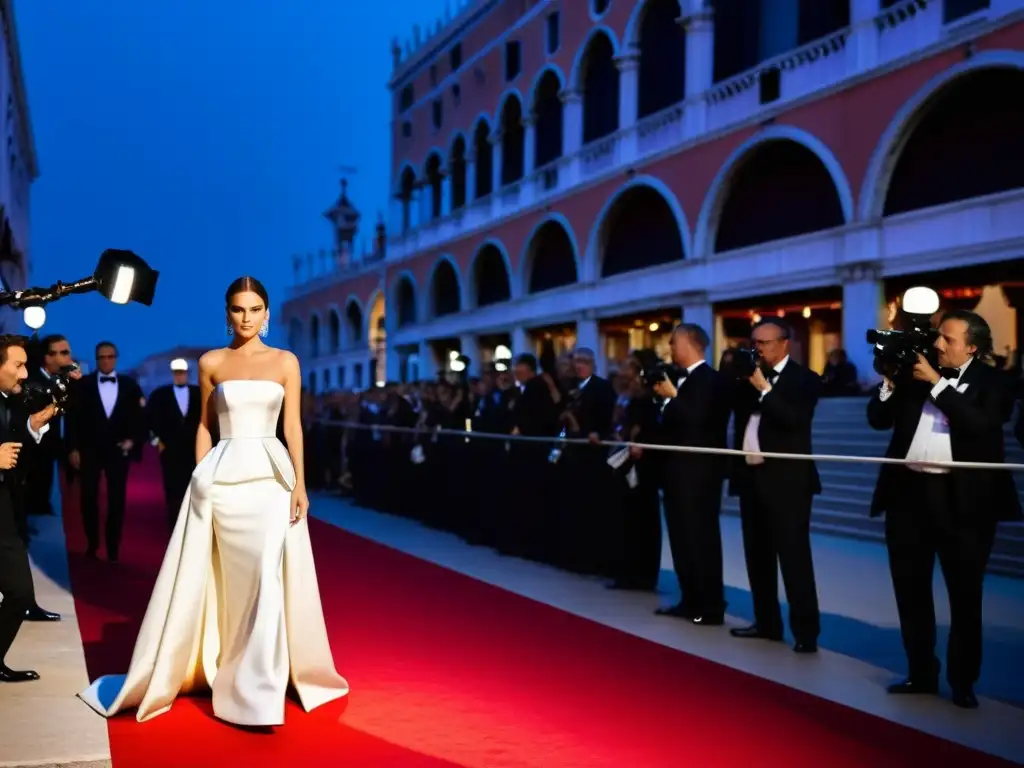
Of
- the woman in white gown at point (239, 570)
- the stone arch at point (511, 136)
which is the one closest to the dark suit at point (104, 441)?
the woman in white gown at point (239, 570)

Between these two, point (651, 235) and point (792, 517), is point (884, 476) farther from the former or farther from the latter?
point (651, 235)

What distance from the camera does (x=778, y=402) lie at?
6.68 meters

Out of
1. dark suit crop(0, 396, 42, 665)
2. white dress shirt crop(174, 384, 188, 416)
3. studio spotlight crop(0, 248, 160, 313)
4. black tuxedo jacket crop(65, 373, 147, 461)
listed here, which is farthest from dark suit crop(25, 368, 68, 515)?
studio spotlight crop(0, 248, 160, 313)

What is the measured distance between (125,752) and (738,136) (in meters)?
18.0

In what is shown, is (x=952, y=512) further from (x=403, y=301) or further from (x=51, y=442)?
(x=403, y=301)

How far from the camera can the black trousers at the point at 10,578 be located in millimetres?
5195

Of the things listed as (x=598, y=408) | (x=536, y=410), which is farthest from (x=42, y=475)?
(x=598, y=408)

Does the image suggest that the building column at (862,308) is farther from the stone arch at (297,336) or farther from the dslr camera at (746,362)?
the stone arch at (297,336)

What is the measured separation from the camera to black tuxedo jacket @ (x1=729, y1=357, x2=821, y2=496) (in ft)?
21.7

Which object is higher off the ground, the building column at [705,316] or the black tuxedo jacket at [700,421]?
the building column at [705,316]

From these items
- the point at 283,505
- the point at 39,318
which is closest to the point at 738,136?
the point at 39,318

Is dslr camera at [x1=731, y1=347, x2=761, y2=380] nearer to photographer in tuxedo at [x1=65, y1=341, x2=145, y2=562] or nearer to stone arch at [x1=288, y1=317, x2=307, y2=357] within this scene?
photographer in tuxedo at [x1=65, y1=341, x2=145, y2=562]

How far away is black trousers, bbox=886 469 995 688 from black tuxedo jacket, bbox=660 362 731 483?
6.40 ft

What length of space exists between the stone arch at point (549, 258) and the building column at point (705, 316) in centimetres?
591
